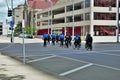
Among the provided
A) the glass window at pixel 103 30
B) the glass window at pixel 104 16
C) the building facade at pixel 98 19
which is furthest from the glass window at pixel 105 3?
the glass window at pixel 103 30

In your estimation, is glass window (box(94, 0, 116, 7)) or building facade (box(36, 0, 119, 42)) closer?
building facade (box(36, 0, 119, 42))

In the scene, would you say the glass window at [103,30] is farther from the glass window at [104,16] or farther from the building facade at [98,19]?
the glass window at [104,16]

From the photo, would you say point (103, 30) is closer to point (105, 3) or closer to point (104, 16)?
point (104, 16)

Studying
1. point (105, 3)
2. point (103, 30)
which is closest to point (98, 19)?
point (103, 30)

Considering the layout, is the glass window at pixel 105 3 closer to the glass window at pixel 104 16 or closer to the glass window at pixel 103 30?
the glass window at pixel 104 16

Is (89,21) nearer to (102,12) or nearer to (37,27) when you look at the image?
(102,12)

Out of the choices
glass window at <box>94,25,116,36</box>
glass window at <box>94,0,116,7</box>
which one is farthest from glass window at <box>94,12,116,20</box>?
glass window at <box>94,0,116,7</box>

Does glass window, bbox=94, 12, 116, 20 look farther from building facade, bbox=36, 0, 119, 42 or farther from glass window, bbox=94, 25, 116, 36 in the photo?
glass window, bbox=94, 25, 116, 36

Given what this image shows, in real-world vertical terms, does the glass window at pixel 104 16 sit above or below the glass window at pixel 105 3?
below

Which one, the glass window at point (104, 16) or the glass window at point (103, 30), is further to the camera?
the glass window at point (104, 16)

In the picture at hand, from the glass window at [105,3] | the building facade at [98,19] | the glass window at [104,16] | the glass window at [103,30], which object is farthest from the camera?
the glass window at [105,3]

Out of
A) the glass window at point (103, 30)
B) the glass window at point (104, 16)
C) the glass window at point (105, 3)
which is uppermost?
the glass window at point (105, 3)

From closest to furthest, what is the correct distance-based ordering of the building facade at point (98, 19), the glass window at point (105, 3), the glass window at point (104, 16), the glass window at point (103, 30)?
the building facade at point (98, 19) → the glass window at point (103, 30) → the glass window at point (104, 16) → the glass window at point (105, 3)

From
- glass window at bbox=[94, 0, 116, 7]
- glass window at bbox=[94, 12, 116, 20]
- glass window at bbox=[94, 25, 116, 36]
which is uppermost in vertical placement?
glass window at bbox=[94, 0, 116, 7]
